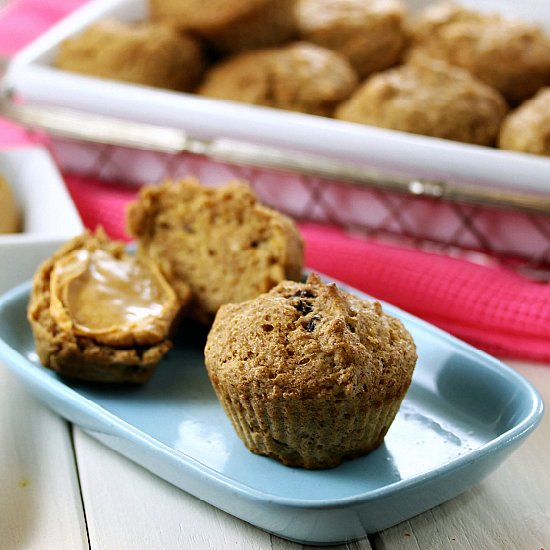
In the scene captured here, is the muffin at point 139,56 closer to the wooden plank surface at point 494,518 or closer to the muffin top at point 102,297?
the muffin top at point 102,297

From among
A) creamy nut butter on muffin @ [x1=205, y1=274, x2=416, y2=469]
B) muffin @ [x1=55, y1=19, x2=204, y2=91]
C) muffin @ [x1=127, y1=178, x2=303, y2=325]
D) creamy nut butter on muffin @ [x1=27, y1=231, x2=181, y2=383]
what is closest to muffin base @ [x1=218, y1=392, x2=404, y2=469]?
creamy nut butter on muffin @ [x1=205, y1=274, x2=416, y2=469]

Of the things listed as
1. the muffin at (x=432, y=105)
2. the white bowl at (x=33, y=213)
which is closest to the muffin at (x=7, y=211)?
the white bowl at (x=33, y=213)

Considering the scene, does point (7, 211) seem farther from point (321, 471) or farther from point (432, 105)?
point (321, 471)

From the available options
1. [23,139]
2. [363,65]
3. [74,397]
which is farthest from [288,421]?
[23,139]

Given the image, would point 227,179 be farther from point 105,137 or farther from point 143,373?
point 143,373

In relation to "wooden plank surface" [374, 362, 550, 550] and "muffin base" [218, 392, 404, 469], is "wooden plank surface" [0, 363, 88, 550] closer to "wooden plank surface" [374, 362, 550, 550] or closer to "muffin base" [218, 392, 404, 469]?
"muffin base" [218, 392, 404, 469]

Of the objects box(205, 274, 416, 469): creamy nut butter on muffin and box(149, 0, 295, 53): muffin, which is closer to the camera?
box(205, 274, 416, 469): creamy nut butter on muffin
